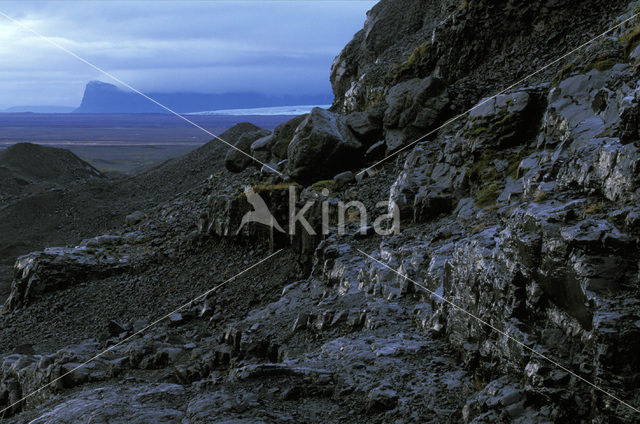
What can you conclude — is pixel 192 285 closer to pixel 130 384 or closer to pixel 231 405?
pixel 130 384

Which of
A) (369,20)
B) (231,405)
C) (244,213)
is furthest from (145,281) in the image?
(369,20)

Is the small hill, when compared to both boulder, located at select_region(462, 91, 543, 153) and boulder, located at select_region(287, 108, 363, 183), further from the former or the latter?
boulder, located at select_region(462, 91, 543, 153)

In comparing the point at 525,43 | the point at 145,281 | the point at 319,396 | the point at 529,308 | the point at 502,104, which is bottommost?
the point at 145,281

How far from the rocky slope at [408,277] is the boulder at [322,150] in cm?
8

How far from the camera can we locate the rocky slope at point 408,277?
22.4ft

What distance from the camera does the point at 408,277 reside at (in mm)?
11430

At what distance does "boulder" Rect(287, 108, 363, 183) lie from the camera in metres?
20.0

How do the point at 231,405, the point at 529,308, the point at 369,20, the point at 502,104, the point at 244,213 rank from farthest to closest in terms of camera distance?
the point at 369,20 → the point at 244,213 → the point at 502,104 → the point at 231,405 → the point at 529,308

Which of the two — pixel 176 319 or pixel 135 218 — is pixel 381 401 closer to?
pixel 176 319

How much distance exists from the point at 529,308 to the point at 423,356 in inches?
87.4

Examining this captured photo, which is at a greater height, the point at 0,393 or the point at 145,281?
the point at 145,281

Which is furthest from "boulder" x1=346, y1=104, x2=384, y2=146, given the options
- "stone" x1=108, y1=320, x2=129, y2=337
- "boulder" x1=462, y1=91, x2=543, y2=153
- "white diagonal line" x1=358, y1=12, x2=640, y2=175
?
"stone" x1=108, y1=320, x2=129, y2=337

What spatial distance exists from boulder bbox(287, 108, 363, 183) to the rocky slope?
0.08 meters

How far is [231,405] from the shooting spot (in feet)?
26.1
